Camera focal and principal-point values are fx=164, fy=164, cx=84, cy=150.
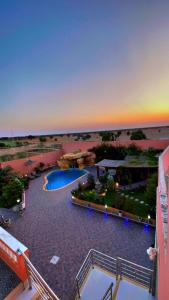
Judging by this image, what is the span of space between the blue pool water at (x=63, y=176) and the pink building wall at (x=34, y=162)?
7.92ft

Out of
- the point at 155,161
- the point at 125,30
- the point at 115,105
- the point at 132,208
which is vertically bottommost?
the point at 132,208

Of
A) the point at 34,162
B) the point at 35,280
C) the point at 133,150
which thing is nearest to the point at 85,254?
the point at 35,280

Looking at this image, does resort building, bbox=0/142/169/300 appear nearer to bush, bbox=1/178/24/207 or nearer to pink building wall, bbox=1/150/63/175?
bush, bbox=1/178/24/207

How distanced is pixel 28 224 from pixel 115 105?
1213 centimetres

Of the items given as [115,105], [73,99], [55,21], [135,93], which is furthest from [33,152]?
[55,21]

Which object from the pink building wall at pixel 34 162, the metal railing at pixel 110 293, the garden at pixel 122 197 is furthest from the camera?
the pink building wall at pixel 34 162

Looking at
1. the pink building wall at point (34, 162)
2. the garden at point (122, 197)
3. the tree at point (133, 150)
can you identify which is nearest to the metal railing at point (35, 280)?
the garden at point (122, 197)

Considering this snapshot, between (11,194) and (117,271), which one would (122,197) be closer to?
(117,271)

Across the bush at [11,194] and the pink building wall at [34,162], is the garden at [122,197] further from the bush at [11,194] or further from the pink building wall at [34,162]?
the pink building wall at [34,162]

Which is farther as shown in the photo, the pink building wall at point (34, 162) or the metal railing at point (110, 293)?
the pink building wall at point (34, 162)

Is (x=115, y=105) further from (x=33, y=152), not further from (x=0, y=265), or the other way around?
(x=0, y=265)

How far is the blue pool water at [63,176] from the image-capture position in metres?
16.3

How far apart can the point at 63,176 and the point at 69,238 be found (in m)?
11.0

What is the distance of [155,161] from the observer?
13.8 m
